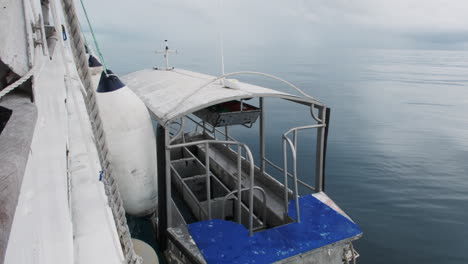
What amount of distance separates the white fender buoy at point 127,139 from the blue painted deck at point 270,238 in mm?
1250

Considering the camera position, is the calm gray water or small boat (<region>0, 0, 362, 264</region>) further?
the calm gray water

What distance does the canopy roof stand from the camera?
4.61m

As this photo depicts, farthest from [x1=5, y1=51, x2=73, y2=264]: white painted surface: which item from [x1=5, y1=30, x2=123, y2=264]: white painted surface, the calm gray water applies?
the calm gray water

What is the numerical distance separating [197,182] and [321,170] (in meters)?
3.07

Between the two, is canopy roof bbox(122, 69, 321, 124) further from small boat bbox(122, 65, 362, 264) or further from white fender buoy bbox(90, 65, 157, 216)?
white fender buoy bbox(90, 65, 157, 216)

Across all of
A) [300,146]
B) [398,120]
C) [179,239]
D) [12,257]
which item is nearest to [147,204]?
[179,239]

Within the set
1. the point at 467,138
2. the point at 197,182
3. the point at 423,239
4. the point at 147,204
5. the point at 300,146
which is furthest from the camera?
the point at 467,138

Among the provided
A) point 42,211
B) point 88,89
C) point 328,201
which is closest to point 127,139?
point 88,89

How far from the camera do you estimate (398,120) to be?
2195cm

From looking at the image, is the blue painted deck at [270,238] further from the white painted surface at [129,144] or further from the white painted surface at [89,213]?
the white painted surface at [89,213]

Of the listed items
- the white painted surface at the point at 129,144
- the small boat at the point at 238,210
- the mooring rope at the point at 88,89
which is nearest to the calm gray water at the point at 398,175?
the small boat at the point at 238,210

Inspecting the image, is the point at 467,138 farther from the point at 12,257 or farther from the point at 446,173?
the point at 12,257

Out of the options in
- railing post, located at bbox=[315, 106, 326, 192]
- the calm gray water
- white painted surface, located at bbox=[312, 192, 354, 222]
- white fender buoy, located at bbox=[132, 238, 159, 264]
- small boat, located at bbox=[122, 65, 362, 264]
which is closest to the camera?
small boat, located at bbox=[122, 65, 362, 264]

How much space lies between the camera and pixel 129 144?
5004 mm
